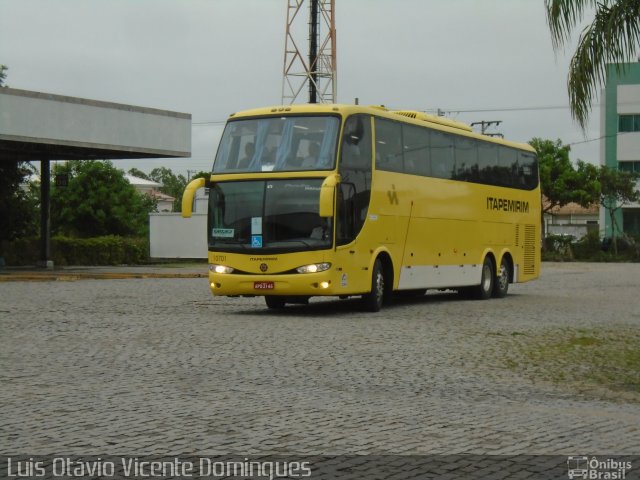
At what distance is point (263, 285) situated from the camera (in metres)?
20.9

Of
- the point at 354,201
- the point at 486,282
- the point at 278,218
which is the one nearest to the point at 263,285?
the point at 278,218

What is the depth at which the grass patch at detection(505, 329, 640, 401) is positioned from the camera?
39.4ft

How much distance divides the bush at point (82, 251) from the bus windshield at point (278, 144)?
28.2 metres

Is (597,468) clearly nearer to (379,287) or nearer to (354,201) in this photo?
(354,201)

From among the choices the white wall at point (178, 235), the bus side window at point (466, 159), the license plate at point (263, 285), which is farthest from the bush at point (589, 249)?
the license plate at point (263, 285)

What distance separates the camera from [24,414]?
A: 904 cm

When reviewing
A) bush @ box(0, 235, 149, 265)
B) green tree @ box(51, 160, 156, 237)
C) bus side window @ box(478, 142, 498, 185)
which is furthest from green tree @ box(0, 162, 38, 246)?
bus side window @ box(478, 142, 498, 185)

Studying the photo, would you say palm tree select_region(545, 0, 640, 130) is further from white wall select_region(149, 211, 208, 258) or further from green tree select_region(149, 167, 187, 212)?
green tree select_region(149, 167, 187, 212)

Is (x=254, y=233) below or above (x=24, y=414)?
→ above

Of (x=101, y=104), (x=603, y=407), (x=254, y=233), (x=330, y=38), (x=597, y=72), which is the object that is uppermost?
(x=330, y=38)

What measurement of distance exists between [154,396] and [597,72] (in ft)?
24.3

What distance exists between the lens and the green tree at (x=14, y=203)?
46000 mm

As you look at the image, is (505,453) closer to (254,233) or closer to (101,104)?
(254,233)

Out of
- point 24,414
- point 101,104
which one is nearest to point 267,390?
point 24,414
